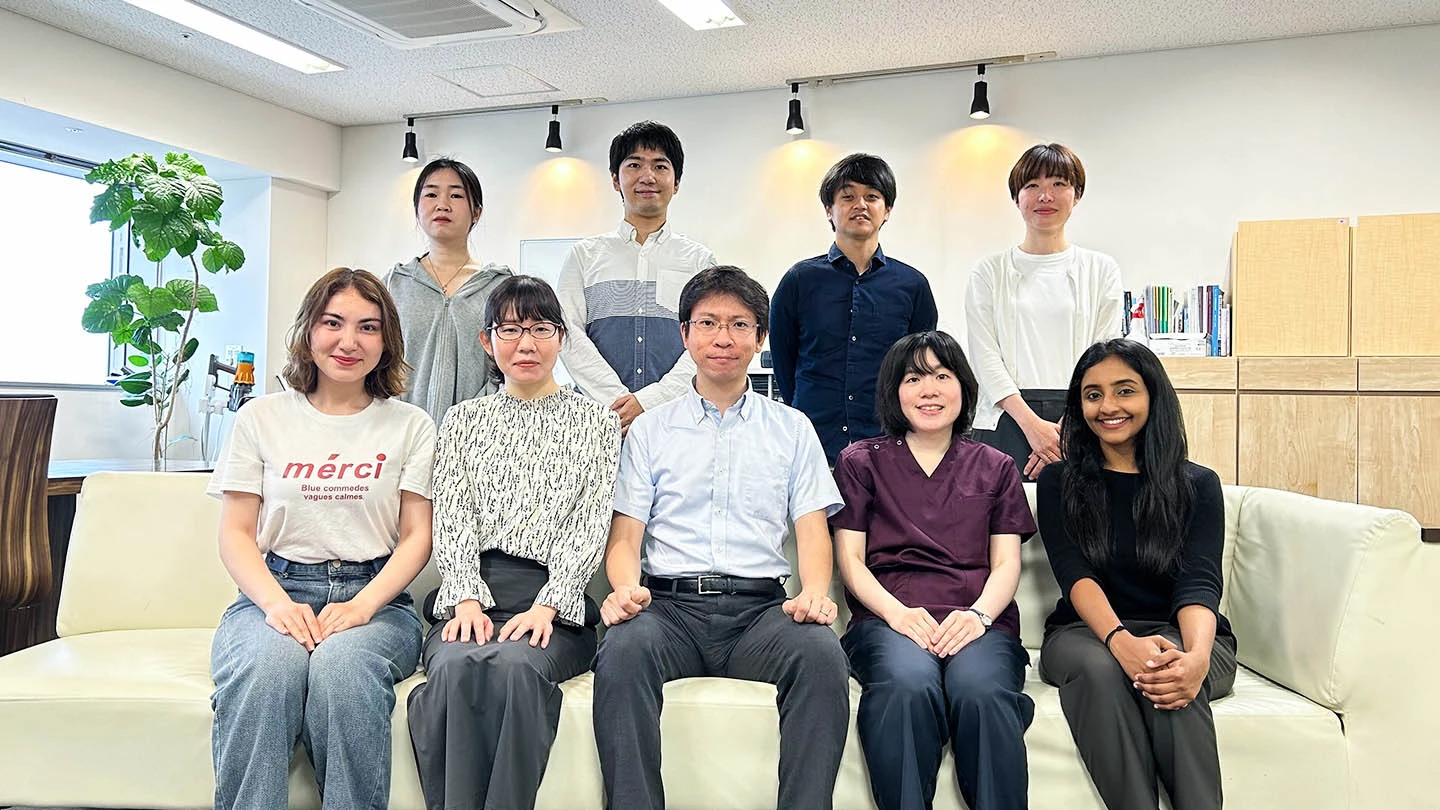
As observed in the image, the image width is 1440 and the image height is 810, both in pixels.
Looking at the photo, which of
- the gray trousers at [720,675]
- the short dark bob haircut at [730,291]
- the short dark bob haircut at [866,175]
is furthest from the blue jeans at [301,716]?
the short dark bob haircut at [866,175]

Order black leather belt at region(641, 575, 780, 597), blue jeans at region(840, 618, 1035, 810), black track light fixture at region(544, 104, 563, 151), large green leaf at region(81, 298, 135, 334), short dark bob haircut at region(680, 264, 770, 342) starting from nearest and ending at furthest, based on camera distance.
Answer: blue jeans at region(840, 618, 1035, 810)
black leather belt at region(641, 575, 780, 597)
short dark bob haircut at region(680, 264, 770, 342)
large green leaf at region(81, 298, 135, 334)
black track light fixture at region(544, 104, 563, 151)

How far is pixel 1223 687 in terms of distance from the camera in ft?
6.15

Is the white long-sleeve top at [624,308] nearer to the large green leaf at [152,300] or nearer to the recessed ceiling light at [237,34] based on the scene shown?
the large green leaf at [152,300]

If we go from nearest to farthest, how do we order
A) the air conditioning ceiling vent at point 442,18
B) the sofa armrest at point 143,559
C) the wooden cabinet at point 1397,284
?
1. the sofa armrest at point 143,559
2. the wooden cabinet at point 1397,284
3. the air conditioning ceiling vent at point 442,18

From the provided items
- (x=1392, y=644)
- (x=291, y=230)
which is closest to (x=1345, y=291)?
(x=1392, y=644)

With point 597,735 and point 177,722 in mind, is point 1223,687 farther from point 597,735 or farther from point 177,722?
point 177,722

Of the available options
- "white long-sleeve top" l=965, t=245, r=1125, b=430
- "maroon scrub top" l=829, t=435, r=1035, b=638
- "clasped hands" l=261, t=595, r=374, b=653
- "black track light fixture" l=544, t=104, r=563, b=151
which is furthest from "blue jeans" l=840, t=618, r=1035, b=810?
"black track light fixture" l=544, t=104, r=563, b=151

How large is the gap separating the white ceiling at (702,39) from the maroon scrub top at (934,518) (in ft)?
9.50

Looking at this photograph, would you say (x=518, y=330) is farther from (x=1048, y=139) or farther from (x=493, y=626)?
(x=1048, y=139)

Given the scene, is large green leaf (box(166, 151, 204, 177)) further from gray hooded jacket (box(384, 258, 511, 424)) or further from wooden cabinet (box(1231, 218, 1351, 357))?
wooden cabinet (box(1231, 218, 1351, 357))

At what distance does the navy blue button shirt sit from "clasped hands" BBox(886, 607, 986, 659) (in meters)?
0.72

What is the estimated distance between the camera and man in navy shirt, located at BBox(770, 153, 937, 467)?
2693 mm

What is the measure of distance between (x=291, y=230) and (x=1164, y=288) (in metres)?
5.24

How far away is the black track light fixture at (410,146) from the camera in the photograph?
6.32m
